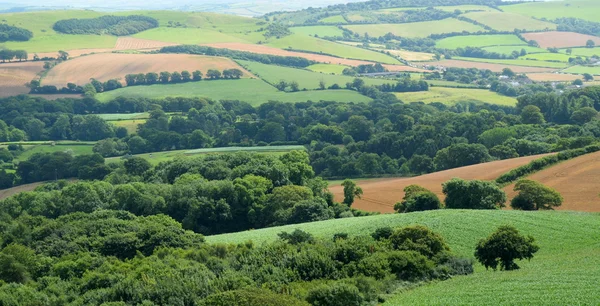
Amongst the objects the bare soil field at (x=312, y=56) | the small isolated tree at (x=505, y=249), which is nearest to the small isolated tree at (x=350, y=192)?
the small isolated tree at (x=505, y=249)

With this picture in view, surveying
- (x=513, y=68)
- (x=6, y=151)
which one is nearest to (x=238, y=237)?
(x=6, y=151)

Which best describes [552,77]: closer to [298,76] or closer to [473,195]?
[298,76]

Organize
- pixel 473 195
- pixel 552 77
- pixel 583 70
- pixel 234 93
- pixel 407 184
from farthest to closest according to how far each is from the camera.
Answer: pixel 583 70
pixel 552 77
pixel 234 93
pixel 407 184
pixel 473 195

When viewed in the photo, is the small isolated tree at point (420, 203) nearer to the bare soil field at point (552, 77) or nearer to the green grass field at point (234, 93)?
the green grass field at point (234, 93)

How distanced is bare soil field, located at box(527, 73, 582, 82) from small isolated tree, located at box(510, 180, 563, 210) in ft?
370

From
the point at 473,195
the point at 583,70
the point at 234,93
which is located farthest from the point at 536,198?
the point at 583,70

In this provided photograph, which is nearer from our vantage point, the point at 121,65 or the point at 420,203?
the point at 420,203

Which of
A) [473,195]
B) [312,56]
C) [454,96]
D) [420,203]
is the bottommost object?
[312,56]

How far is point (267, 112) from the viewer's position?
475 ft

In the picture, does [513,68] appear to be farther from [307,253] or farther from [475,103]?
[307,253]

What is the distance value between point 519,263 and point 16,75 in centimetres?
13589

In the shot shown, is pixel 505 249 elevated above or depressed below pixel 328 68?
above

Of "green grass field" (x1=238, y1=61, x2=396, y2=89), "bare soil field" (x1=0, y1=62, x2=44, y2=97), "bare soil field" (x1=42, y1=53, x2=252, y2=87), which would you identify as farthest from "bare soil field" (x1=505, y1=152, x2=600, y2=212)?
"bare soil field" (x1=0, y1=62, x2=44, y2=97)

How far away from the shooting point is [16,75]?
164000 mm
